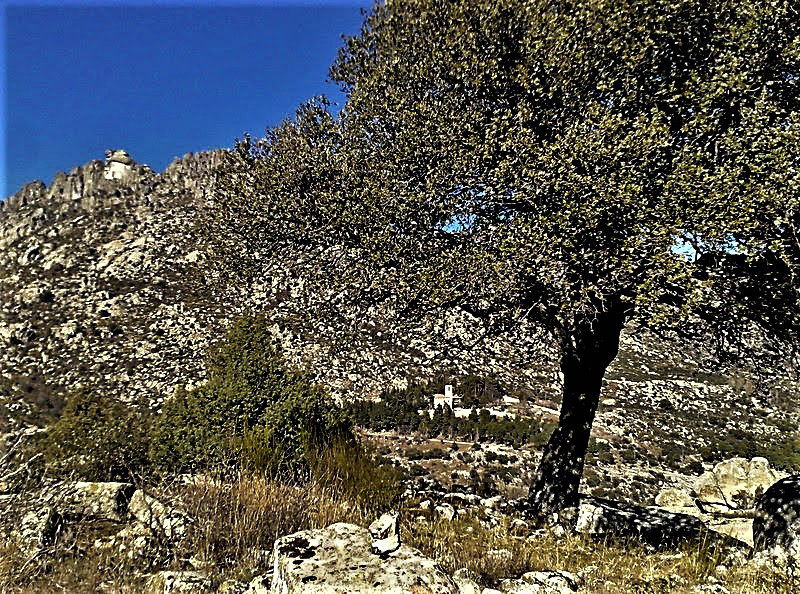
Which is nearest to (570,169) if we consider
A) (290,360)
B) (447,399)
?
(290,360)

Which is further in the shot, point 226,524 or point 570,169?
point 570,169

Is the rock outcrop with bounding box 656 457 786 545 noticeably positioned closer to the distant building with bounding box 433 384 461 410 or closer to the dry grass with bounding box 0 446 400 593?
the dry grass with bounding box 0 446 400 593

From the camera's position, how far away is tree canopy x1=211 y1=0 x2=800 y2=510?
291 inches

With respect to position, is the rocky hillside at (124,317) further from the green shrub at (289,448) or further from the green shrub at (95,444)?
the green shrub at (289,448)

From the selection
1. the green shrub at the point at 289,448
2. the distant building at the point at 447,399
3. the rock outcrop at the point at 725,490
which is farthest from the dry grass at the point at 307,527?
the distant building at the point at 447,399

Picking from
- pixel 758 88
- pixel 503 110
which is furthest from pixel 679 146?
pixel 503 110

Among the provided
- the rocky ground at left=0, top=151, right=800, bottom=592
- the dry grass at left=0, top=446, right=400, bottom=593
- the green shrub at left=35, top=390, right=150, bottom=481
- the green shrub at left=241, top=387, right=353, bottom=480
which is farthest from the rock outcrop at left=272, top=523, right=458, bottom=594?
the rocky ground at left=0, top=151, right=800, bottom=592

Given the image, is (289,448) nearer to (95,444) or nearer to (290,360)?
(95,444)

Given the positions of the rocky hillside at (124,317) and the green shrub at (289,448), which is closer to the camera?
the green shrub at (289,448)

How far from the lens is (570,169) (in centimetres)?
767

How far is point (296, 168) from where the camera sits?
415 inches

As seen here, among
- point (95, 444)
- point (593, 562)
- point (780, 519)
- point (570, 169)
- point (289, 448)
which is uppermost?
point (570, 169)

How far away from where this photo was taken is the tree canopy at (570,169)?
24.3ft

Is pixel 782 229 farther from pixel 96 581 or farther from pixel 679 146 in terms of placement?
pixel 96 581
